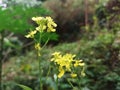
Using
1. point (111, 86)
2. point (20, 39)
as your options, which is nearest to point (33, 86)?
point (111, 86)

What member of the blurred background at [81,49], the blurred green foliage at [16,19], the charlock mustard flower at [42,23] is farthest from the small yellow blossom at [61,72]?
the blurred green foliage at [16,19]

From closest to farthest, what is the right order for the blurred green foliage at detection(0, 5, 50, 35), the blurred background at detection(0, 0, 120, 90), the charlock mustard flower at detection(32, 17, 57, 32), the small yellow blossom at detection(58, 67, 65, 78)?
the small yellow blossom at detection(58, 67, 65, 78), the charlock mustard flower at detection(32, 17, 57, 32), the blurred green foliage at detection(0, 5, 50, 35), the blurred background at detection(0, 0, 120, 90)

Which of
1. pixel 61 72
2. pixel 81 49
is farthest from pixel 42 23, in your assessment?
pixel 81 49

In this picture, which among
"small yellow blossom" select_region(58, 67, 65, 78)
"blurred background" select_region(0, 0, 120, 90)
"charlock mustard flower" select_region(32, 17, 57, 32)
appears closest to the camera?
"small yellow blossom" select_region(58, 67, 65, 78)

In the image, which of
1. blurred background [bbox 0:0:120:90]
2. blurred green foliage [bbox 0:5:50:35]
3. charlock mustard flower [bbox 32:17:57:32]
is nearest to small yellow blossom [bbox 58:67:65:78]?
charlock mustard flower [bbox 32:17:57:32]

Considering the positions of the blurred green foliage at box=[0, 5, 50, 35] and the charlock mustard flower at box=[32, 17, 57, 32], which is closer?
the charlock mustard flower at box=[32, 17, 57, 32]

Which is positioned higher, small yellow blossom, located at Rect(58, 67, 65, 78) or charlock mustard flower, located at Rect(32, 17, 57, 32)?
charlock mustard flower, located at Rect(32, 17, 57, 32)

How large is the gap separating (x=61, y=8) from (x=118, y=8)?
10.5ft

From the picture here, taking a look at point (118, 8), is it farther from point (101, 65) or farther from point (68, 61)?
point (68, 61)

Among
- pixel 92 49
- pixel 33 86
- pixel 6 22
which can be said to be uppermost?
pixel 6 22

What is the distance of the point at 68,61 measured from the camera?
6.40 feet

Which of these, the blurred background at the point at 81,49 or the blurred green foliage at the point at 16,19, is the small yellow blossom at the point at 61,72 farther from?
the blurred green foliage at the point at 16,19

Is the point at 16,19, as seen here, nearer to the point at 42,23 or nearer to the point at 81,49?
the point at 81,49

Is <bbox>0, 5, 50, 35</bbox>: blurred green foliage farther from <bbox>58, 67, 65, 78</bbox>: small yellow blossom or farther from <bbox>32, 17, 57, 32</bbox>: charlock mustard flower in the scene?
<bbox>58, 67, 65, 78</bbox>: small yellow blossom
